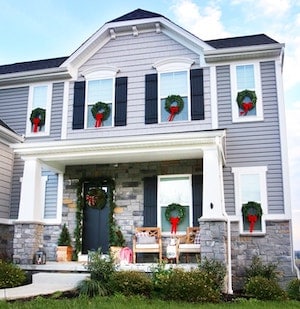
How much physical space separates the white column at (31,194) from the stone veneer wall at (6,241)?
70.9 inches

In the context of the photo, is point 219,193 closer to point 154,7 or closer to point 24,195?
point 24,195

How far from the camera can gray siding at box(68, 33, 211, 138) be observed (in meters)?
10.7

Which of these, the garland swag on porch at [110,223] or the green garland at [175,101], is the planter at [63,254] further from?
the green garland at [175,101]

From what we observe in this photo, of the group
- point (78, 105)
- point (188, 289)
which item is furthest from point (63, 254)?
point (188, 289)

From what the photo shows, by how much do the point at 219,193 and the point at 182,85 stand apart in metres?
3.68

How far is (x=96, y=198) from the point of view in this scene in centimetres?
1081

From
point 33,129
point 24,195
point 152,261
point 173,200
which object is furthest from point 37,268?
point 33,129

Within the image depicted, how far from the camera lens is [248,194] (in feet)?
32.5

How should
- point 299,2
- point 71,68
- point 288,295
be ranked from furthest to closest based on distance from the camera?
point 71,68 → point 299,2 → point 288,295

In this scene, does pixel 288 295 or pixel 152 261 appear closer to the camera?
pixel 288 295

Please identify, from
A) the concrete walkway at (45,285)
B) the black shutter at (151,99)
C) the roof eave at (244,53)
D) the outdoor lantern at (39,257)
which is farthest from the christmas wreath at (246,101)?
the outdoor lantern at (39,257)

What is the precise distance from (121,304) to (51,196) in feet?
18.3

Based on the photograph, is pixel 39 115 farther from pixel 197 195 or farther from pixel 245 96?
pixel 245 96

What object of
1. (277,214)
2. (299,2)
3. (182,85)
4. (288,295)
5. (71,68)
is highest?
(299,2)
